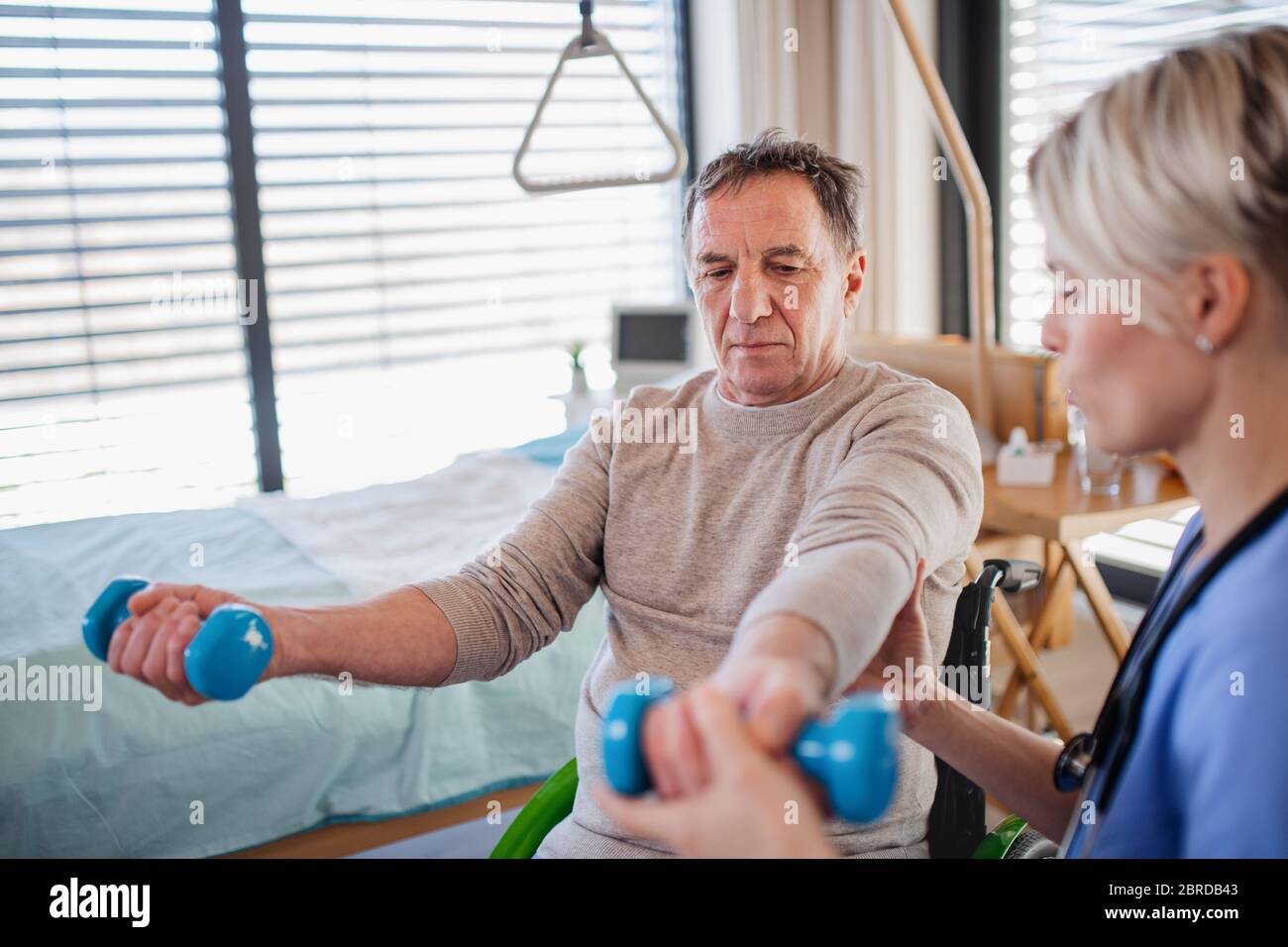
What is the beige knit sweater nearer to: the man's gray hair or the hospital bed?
the man's gray hair

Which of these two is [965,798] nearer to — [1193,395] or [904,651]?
[904,651]

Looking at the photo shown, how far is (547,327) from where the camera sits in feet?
15.1

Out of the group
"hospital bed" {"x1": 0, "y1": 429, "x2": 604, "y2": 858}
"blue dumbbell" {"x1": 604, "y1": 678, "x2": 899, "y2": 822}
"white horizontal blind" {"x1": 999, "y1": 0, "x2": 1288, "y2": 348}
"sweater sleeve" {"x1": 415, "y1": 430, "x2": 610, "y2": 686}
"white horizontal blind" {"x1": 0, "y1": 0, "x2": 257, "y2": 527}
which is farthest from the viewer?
"white horizontal blind" {"x1": 0, "y1": 0, "x2": 257, "y2": 527}

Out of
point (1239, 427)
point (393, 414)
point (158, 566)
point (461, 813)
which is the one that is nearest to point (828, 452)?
point (1239, 427)

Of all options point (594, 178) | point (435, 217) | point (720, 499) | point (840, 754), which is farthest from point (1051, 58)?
point (840, 754)

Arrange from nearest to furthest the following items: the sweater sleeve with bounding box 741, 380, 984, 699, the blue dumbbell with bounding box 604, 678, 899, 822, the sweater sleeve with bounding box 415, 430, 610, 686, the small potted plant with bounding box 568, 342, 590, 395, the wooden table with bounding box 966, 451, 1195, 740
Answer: the blue dumbbell with bounding box 604, 678, 899, 822 < the sweater sleeve with bounding box 741, 380, 984, 699 < the sweater sleeve with bounding box 415, 430, 610, 686 < the wooden table with bounding box 966, 451, 1195, 740 < the small potted plant with bounding box 568, 342, 590, 395

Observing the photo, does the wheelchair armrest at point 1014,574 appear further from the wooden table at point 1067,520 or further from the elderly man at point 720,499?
the wooden table at point 1067,520

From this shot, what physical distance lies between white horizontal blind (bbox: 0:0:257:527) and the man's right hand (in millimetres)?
2703

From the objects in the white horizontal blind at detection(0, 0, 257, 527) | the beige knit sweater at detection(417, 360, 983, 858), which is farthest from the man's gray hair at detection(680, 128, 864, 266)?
the white horizontal blind at detection(0, 0, 257, 527)

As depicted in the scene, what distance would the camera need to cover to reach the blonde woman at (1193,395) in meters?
0.71

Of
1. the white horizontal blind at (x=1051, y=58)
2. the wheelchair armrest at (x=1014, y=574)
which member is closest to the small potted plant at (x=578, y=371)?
the white horizontal blind at (x=1051, y=58)

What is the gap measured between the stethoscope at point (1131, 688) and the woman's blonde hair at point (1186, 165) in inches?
6.7

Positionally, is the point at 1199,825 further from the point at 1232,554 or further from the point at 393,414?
the point at 393,414

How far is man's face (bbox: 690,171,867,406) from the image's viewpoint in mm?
1457
